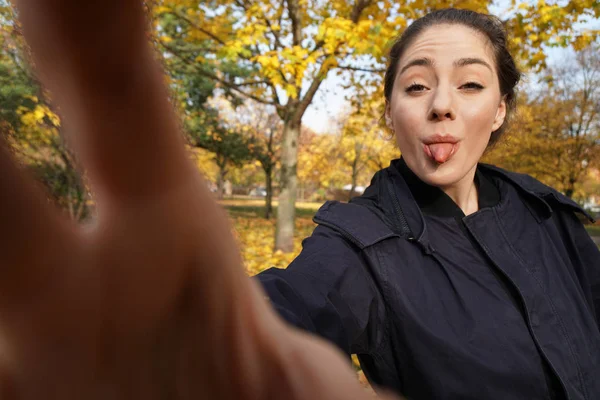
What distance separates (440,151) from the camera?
149 cm

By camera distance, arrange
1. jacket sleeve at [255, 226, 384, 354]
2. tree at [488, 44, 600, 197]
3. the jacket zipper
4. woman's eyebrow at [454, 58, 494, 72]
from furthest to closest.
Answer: tree at [488, 44, 600, 197]
woman's eyebrow at [454, 58, 494, 72]
the jacket zipper
jacket sleeve at [255, 226, 384, 354]

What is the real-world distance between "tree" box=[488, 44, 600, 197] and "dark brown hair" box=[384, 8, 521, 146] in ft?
48.0

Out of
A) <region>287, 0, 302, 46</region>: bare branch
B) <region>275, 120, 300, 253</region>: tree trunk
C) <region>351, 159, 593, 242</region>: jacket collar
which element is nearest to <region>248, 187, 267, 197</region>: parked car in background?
<region>275, 120, 300, 253</region>: tree trunk

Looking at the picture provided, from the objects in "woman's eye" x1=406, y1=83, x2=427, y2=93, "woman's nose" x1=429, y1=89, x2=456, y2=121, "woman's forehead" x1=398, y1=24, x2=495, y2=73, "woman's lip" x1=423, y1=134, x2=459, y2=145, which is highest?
"woman's forehead" x1=398, y1=24, x2=495, y2=73

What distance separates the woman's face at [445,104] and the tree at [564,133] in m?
15.0

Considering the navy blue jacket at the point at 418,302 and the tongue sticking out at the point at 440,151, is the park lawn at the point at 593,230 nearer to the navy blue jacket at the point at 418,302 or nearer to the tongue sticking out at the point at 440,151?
the navy blue jacket at the point at 418,302

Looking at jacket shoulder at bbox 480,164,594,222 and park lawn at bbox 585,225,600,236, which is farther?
park lawn at bbox 585,225,600,236

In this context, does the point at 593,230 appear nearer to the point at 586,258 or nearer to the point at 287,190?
the point at 287,190

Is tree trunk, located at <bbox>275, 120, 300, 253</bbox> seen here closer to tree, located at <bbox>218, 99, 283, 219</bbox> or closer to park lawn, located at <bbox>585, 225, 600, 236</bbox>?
tree, located at <bbox>218, 99, 283, 219</bbox>

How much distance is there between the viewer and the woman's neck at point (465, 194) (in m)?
1.63

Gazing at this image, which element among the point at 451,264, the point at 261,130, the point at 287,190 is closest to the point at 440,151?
the point at 451,264

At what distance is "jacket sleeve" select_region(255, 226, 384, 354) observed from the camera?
3.00ft

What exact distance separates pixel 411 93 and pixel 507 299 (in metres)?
0.78

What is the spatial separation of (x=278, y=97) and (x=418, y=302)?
6.39m
